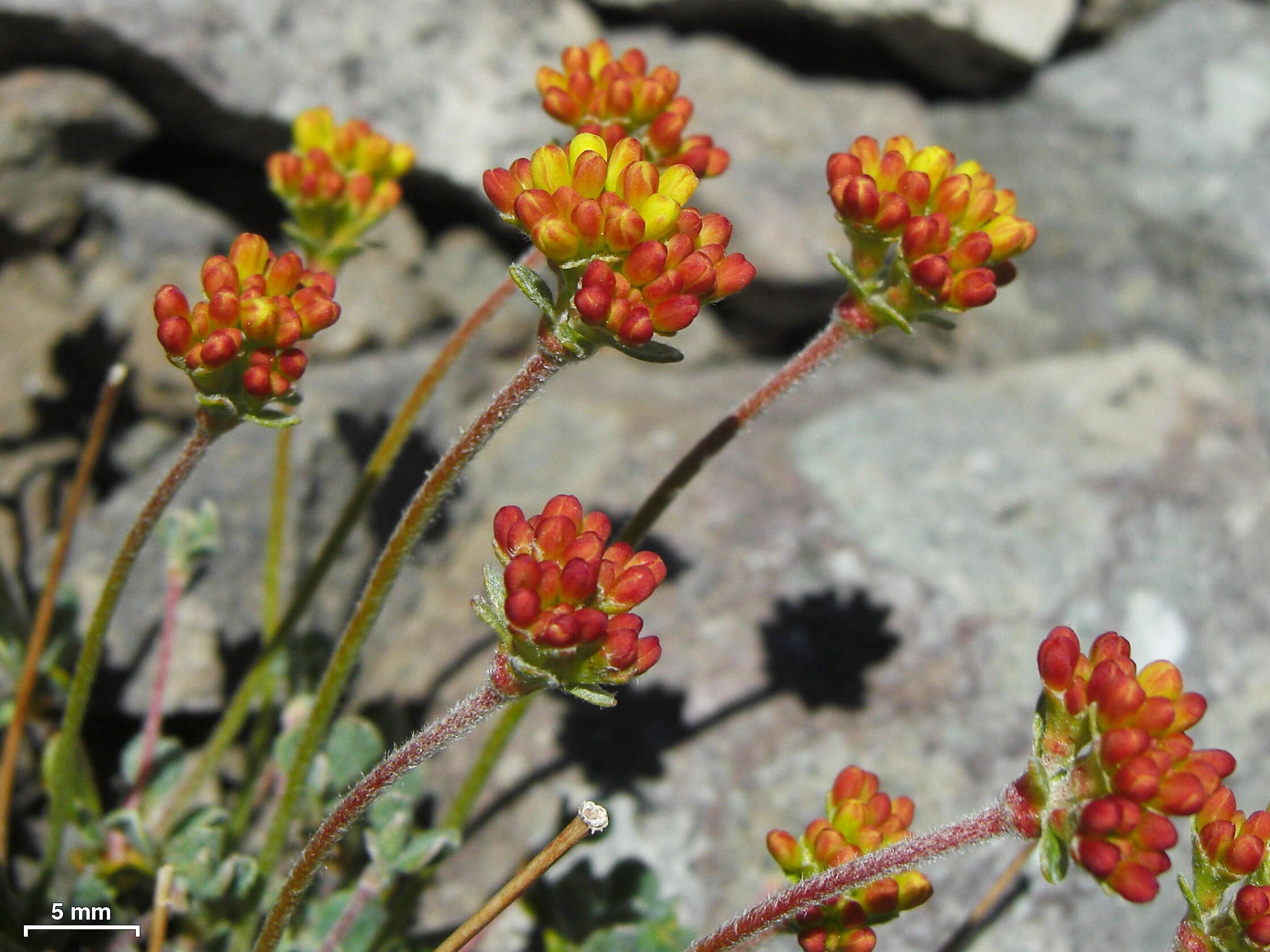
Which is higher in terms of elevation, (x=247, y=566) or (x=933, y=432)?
(x=933, y=432)

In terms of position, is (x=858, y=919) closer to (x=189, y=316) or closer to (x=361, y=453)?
(x=189, y=316)

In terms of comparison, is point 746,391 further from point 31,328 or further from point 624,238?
point 624,238

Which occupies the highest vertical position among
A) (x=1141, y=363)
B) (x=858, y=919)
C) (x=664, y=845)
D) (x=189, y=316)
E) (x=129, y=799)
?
(x=189, y=316)

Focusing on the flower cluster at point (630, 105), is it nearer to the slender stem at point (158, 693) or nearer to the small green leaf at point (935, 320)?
Answer: the small green leaf at point (935, 320)

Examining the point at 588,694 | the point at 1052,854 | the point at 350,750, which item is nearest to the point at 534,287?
the point at 588,694

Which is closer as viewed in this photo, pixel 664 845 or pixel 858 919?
pixel 858 919

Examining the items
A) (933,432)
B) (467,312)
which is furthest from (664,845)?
(467,312)

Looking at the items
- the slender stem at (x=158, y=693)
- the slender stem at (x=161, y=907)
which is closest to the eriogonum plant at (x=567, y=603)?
the slender stem at (x=161, y=907)
